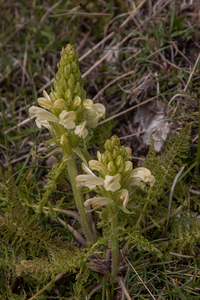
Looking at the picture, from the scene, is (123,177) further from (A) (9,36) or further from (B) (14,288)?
(A) (9,36)

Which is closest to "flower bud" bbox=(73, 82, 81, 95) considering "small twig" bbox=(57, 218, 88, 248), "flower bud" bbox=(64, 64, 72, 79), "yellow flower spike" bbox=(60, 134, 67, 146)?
"flower bud" bbox=(64, 64, 72, 79)

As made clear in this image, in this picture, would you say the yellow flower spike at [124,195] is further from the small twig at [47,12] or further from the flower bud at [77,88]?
the small twig at [47,12]

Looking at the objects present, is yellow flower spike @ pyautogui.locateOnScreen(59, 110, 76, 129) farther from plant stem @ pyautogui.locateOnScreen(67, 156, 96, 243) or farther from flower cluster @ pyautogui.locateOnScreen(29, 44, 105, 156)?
plant stem @ pyautogui.locateOnScreen(67, 156, 96, 243)

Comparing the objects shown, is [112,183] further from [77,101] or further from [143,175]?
[77,101]

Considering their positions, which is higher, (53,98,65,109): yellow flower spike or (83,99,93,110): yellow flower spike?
(53,98,65,109): yellow flower spike

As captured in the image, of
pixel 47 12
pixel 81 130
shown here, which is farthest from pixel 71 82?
pixel 47 12

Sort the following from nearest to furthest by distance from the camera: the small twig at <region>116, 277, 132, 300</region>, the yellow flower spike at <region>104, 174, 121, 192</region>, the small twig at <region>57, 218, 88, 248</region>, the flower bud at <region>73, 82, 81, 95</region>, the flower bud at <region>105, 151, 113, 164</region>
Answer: the yellow flower spike at <region>104, 174, 121, 192</region> → the flower bud at <region>105, 151, 113, 164</region> → the flower bud at <region>73, 82, 81, 95</region> → the small twig at <region>116, 277, 132, 300</region> → the small twig at <region>57, 218, 88, 248</region>

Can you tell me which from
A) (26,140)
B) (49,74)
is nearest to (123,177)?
(26,140)

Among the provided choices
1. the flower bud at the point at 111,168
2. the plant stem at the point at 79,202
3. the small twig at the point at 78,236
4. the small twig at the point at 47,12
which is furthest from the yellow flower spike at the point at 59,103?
the small twig at the point at 47,12
